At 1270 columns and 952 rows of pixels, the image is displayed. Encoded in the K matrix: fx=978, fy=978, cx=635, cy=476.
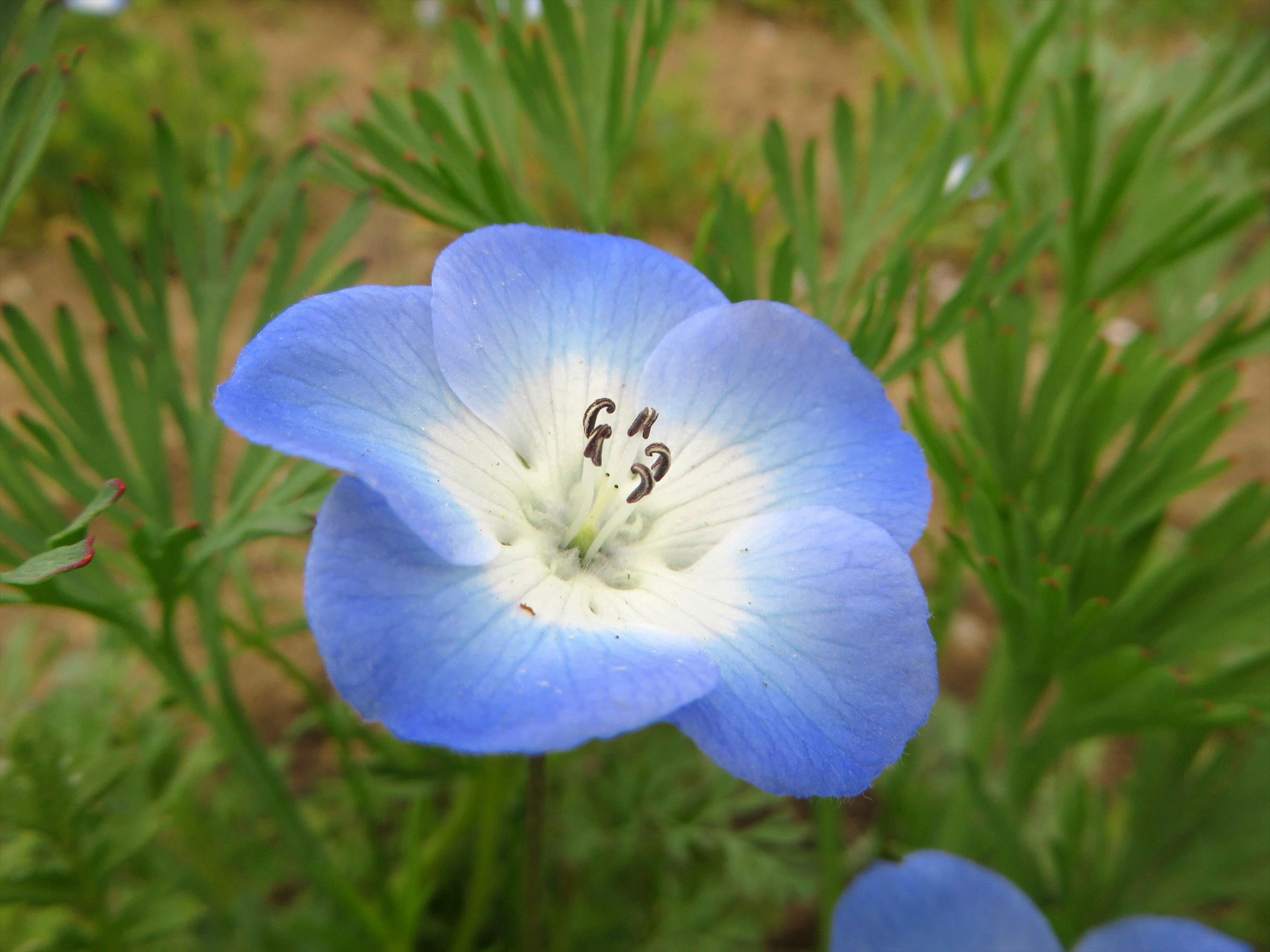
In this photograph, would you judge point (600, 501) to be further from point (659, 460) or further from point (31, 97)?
point (31, 97)

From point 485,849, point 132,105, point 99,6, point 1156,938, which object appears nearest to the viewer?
point 1156,938

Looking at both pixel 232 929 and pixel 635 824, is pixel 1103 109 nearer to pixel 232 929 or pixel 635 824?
pixel 635 824

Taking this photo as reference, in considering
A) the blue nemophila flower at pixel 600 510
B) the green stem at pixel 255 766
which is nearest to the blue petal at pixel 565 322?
the blue nemophila flower at pixel 600 510

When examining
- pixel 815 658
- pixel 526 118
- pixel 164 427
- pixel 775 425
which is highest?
pixel 526 118

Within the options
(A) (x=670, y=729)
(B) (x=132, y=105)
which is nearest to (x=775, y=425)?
(A) (x=670, y=729)

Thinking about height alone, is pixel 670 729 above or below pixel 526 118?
below

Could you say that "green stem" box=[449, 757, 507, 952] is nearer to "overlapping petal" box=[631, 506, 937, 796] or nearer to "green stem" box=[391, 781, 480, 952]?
"green stem" box=[391, 781, 480, 952]

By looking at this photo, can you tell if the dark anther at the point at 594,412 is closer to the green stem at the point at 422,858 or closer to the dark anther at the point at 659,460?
the dark anther at the point at 659,460
